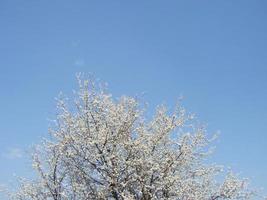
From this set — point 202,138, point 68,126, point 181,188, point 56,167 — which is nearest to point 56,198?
point 56,167

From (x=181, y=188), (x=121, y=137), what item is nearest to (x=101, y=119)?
(x=121, y=137)

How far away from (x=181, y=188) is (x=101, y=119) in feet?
16.1

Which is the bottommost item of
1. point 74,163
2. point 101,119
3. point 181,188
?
point 181,188

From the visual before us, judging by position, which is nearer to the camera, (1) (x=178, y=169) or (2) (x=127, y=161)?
(2) (x=127, y=161)

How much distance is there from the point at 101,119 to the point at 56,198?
4.21 metres

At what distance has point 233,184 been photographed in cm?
2381

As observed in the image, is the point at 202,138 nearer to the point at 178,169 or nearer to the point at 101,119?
the point at 178,169

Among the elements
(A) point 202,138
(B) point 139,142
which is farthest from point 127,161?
(A) point 202,138

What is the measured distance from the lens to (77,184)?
72.2ft

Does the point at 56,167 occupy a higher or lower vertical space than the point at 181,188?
higher

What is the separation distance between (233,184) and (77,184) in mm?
Result: 7517

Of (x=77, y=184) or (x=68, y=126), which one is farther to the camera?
(x=68, y=126)

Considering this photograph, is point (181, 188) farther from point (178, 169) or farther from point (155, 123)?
point (155, 123)

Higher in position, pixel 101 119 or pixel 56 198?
pixel 101 119
